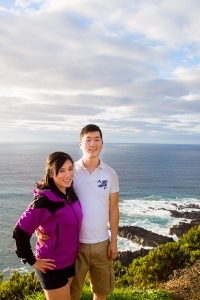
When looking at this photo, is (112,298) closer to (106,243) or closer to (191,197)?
(106,243)

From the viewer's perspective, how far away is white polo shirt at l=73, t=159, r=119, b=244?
445cm

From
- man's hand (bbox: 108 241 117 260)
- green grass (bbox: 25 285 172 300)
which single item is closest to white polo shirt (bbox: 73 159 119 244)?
man's hand (bbox: 108 241 117 260)

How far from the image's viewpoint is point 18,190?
200 feet

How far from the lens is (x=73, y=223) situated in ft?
13.4

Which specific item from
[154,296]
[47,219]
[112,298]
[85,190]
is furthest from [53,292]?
[154,296]

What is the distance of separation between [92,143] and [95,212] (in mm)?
1013

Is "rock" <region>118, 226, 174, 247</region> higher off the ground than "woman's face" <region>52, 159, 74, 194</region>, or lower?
lower

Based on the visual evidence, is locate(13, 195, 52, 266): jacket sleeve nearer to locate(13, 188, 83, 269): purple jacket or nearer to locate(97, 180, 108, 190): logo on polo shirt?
locate(13, 188, 83, 269): purple jacket

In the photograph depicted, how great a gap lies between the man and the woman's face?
330mm

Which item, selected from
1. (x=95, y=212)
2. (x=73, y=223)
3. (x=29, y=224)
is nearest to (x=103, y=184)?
(x=95, y=212)

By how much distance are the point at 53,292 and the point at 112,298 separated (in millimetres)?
2235

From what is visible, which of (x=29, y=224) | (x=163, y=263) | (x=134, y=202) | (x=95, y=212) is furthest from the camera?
(x=134, y=202)

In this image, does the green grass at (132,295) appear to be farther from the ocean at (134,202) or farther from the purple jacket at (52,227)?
the ocean at (134,202)

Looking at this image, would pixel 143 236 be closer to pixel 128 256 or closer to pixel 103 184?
pixel 128 256
